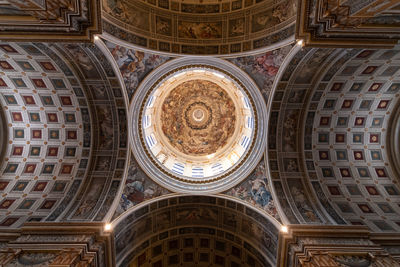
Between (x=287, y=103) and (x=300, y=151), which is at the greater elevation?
(x=287, y=103)

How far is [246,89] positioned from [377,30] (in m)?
8.34

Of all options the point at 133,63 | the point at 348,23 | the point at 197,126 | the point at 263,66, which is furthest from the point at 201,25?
the point at 197,126

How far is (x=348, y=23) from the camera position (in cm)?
871

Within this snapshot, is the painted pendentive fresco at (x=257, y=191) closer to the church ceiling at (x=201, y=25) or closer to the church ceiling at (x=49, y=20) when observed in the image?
the church ceiling at (x=201, y=25)

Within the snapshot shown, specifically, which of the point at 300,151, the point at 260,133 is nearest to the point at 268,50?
the point at 260,133

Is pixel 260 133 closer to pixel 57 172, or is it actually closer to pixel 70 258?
pixel 70 258

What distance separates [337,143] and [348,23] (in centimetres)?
1128

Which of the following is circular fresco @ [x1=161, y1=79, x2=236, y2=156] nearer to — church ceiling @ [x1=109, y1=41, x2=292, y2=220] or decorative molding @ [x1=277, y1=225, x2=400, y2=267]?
church ceiling @ [x1=109, y1=41, x2=292, y2=220]

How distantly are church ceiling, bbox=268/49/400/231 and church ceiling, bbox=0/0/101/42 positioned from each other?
11.7 meters

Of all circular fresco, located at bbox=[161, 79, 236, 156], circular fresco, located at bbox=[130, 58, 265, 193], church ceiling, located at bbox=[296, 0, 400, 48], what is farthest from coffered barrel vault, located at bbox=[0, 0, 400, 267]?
circular fresco, located at bbox=[161, 79, 236, 156]

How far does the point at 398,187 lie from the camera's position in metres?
16.6

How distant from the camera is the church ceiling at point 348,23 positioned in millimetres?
7965

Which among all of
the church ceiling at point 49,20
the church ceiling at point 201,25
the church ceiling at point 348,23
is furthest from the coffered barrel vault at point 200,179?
the church ceiling at point 348,23

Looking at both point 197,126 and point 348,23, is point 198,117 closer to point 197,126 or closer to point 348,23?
point 197,126
